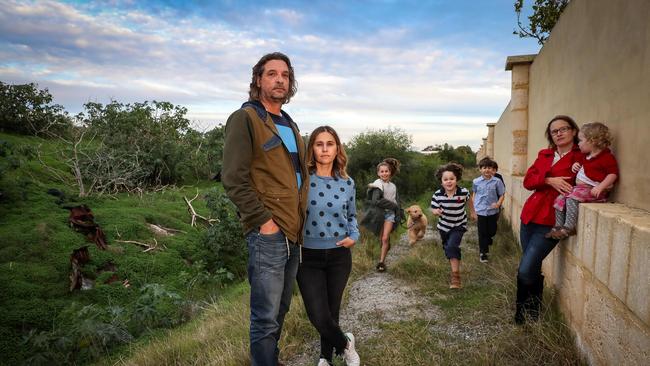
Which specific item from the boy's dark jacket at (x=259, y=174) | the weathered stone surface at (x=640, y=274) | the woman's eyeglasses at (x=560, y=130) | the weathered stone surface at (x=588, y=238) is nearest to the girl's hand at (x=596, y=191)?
the weathered stone surface at (x=588, y=238)

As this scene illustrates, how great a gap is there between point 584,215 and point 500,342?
3.79 feet

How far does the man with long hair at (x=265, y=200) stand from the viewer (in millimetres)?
2336

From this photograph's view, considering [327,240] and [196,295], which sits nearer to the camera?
[327,240]

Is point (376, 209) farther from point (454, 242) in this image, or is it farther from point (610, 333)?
point (610, 333)

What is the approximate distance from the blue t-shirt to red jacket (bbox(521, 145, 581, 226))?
2.89m

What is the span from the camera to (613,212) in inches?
100

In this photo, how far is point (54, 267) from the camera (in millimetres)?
6598

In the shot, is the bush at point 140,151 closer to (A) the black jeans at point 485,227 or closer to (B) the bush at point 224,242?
(B) the bush at point 224,242

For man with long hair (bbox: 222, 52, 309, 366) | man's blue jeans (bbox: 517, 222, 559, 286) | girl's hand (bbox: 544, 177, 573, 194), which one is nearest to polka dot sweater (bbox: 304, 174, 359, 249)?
man with long hair (bbox: 222, 52, 309, 366)

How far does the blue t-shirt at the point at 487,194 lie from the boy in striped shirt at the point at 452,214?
1.34 metres

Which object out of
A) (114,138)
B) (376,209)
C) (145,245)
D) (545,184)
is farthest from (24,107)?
(545,184)

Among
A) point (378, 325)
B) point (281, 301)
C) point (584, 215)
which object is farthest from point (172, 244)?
point (584, 215)

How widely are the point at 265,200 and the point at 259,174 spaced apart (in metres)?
0.16

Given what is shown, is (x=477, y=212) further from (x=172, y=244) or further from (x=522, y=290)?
(x=172, y=244)
